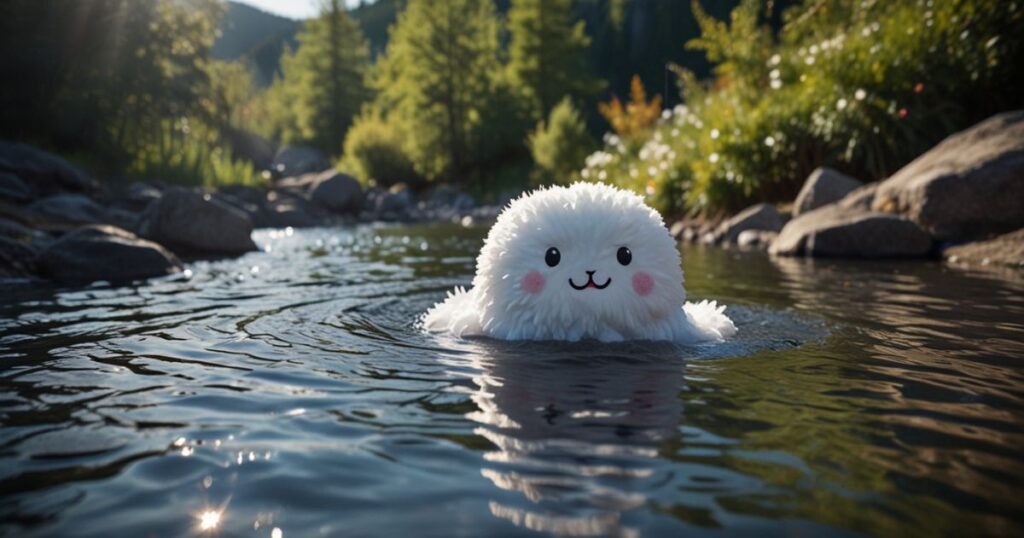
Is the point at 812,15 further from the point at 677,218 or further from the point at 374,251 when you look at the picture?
the point at 374,251

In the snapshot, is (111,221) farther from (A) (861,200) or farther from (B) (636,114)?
(B) (636,114)

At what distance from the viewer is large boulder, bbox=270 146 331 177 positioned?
134 ft

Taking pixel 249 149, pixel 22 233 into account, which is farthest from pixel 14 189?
pixel 249 149

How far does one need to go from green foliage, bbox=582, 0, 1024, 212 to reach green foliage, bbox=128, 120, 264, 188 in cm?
1211

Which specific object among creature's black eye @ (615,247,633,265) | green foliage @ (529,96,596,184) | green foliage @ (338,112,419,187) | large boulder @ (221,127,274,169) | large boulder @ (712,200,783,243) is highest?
large boulder @ (221,127,274,169)

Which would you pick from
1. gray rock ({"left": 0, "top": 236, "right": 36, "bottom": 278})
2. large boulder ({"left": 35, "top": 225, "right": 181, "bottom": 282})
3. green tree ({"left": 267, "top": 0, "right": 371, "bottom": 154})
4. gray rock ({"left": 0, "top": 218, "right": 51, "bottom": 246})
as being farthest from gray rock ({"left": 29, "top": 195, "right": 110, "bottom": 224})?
green tree ({"left": 267, "top": 0, "right": 371, "bottom": 154})

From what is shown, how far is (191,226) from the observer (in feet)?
37.9

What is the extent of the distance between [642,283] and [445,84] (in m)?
33.7

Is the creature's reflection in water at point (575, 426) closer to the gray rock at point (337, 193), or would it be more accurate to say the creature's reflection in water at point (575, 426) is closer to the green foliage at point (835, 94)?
the green foliage at point (835, 94)

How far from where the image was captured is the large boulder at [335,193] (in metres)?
24.5

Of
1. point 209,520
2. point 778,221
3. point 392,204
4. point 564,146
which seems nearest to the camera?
point 209,520

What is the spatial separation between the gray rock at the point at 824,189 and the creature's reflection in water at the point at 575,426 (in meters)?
8.41

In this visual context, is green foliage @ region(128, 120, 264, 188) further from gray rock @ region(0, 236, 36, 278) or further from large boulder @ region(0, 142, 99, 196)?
gray rock @ region(0, 236, 36, 278)

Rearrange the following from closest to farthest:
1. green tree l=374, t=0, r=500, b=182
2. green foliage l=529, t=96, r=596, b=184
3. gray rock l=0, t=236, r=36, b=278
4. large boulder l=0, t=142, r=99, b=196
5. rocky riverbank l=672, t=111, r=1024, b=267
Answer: gray rock l=0, t=236, r=36, b=278
rocky riverbank l=672, t=111, r=1024, b=267
large boulder l=0, t=142, r=99, b=196
green foliage l=529, t=96, r=596, b=184
green tree l=374, t=0, r=500, b=182
